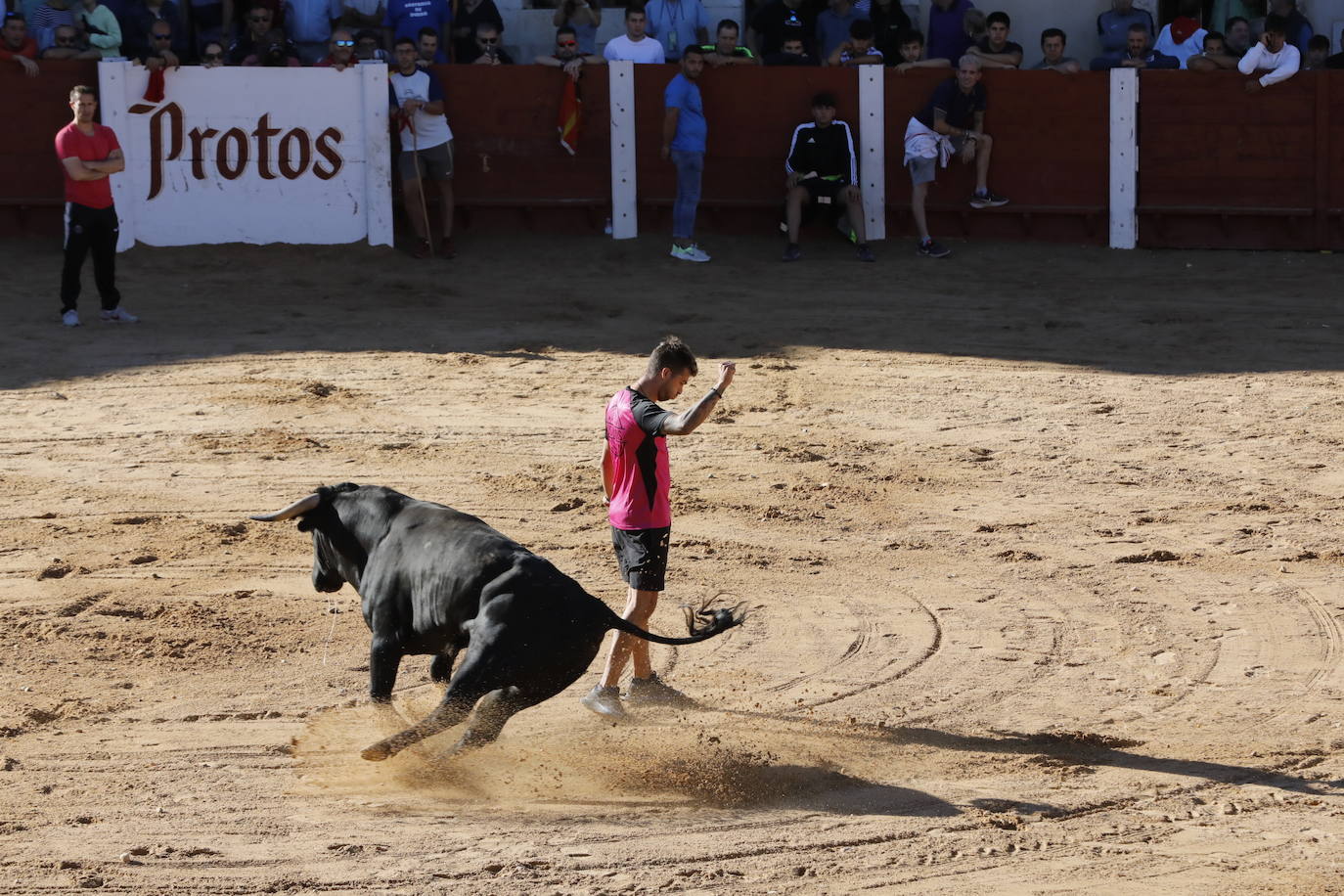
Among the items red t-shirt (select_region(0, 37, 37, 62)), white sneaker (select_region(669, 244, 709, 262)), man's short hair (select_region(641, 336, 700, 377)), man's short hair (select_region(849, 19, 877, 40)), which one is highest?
man's short hair (select_region(849, 19, 877, 40))

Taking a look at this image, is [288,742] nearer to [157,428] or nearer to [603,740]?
[603,740]

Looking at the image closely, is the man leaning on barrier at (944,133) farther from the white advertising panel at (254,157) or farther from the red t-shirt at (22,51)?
the red t-shirt at (22,51)

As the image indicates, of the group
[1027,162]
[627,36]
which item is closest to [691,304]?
[627,36]

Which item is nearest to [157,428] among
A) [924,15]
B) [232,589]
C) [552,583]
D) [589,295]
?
[232,589]

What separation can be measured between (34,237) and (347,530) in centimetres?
958

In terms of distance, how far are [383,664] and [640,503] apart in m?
0.97

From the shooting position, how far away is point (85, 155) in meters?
10.8

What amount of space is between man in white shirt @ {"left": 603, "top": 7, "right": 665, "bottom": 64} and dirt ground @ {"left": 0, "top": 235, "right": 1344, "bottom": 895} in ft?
6.90

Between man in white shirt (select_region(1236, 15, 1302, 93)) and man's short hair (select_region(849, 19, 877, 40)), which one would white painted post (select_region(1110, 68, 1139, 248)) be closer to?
man in white shirt (select_region(1236, 15, 1302, 93))

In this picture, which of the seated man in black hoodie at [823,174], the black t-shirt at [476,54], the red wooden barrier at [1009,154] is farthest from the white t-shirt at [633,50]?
the seated man in black hoodie at [823,174]

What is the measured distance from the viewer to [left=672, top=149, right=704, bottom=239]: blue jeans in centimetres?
1306

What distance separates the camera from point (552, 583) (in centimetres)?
450

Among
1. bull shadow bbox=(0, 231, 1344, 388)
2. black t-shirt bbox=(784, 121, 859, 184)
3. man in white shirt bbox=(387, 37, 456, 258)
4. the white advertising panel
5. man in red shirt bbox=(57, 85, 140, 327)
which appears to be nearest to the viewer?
bull shadow bbox=(0, 231, 1344, 388)

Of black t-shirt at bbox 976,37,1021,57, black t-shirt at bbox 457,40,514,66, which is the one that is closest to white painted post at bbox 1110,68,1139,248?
black t-shirt at bbox 976,37,1021,57
